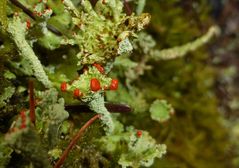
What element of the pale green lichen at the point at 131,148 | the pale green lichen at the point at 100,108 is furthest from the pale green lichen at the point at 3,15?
the pale green lichen at the point at 131,148

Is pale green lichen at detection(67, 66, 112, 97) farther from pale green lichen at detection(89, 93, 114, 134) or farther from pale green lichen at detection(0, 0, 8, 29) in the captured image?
pale green lichen at detection(0, 0, 8, 29)

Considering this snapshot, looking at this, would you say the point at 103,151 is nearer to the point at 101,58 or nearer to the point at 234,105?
the point at 101,58

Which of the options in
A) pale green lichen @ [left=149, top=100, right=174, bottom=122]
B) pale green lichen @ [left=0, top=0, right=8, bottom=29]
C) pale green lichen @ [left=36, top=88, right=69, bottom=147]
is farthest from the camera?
pale green lichen @ [left=149, top=100, right=174, bottom=122]

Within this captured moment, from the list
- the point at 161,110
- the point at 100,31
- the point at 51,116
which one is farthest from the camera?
the point at 161,110

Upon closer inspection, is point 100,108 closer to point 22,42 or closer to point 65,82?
point 65,82

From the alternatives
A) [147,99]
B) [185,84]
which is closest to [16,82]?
[147,99]

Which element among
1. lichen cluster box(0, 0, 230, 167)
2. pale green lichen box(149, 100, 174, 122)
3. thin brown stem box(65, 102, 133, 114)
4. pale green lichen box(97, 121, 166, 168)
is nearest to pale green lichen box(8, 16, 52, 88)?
lichen cluster box(0, 0, 230, 167)

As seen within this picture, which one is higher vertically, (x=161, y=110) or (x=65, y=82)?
(x=161, y=110)

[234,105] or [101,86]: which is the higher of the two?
[234,105]

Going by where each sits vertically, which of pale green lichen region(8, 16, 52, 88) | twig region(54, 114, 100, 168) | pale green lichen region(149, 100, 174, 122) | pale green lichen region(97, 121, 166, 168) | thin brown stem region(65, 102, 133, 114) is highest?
pale green lichen region(149, 100, 174, 122)

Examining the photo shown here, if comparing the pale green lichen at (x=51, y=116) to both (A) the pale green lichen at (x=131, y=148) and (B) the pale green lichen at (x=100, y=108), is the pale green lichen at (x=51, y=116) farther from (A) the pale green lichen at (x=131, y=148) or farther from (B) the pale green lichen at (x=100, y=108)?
(A) the pale green lichen at (x=131, y=148)

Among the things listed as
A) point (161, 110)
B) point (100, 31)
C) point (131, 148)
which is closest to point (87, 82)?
point (100, 31)
